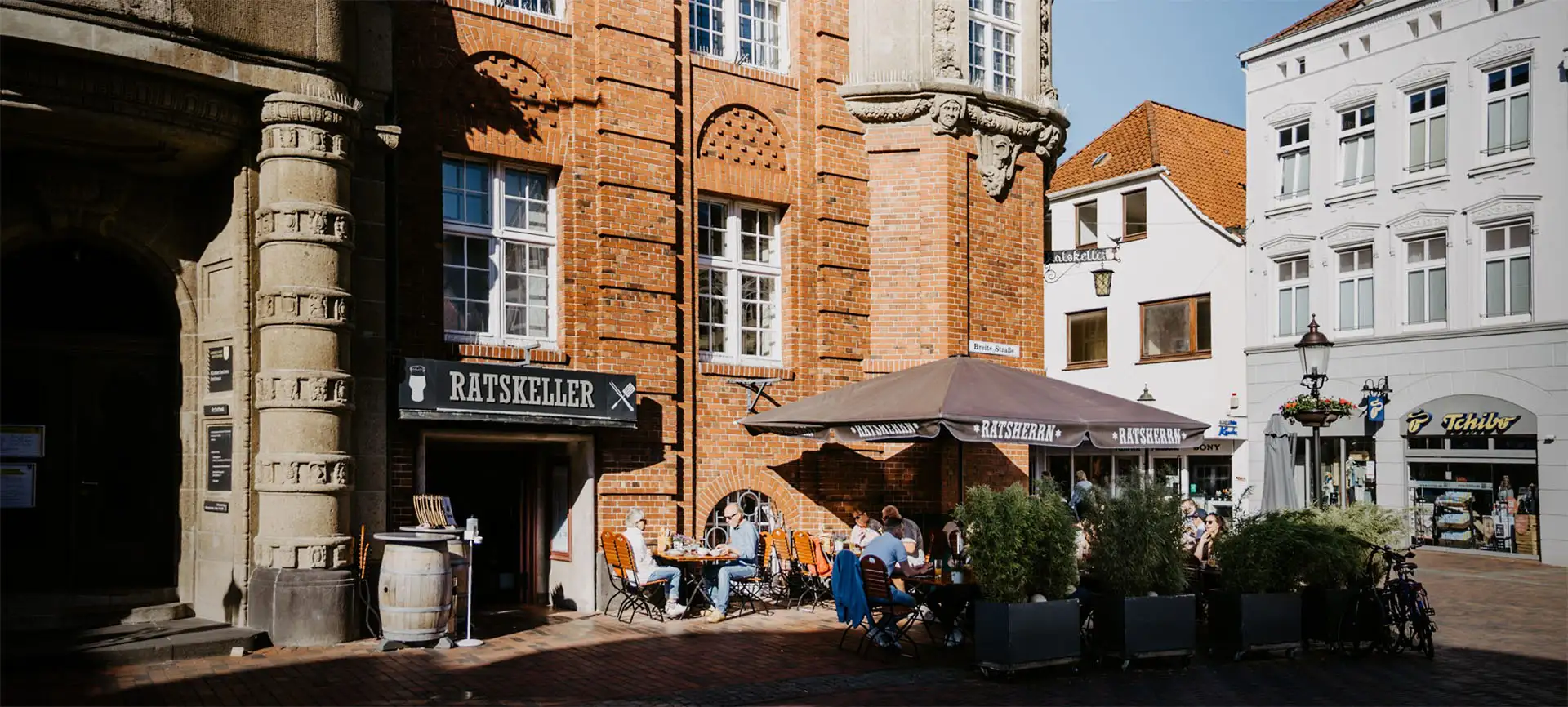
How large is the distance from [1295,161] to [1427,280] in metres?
4.08

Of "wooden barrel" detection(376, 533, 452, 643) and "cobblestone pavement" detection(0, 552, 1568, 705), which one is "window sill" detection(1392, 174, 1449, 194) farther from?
"wooden barrel" detection(376, 533, 452, 643)

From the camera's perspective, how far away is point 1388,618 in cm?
1206

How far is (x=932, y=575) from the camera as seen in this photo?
1195 cm

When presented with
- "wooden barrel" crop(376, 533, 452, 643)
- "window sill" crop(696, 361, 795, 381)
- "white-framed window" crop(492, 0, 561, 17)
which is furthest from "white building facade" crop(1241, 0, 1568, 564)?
"wooden barrel" crop(376, 533, 452, 643)

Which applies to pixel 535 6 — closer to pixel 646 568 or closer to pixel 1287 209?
pixel 646 568

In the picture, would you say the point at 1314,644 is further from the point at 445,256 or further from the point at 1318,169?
the point at 1318,169

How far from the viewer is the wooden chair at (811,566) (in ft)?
47.0

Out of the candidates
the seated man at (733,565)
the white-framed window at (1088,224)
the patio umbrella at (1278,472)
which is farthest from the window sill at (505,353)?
the white-framed window at (1088,224)

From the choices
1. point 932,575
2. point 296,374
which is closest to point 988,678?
point 932,575

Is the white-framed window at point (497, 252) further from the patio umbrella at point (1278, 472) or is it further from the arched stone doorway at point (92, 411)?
the patio umbrella at point (1278, 472)

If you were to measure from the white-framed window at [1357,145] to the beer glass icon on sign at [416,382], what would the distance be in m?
21.0

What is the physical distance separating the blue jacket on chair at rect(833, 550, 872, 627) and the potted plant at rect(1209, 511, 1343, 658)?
3.20 meters

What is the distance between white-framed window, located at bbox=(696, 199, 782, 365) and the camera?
1584cm

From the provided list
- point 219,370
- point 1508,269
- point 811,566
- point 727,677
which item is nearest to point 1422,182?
point 1508,269
